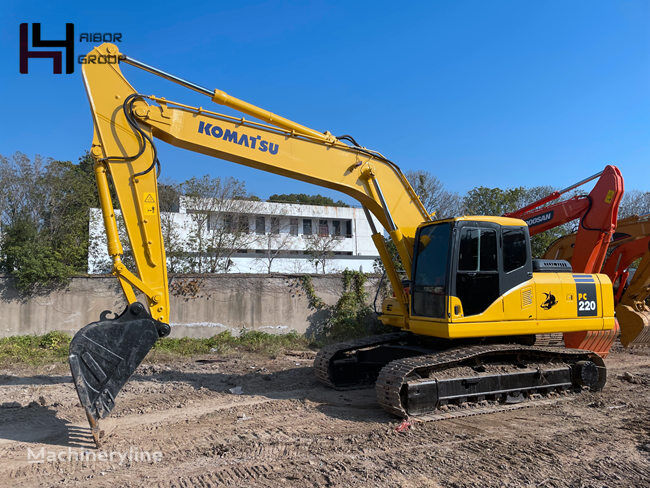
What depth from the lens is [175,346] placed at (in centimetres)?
1093

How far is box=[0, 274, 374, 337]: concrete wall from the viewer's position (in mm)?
11062

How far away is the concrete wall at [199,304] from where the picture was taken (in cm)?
1106

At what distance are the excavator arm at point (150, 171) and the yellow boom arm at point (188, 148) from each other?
12mm

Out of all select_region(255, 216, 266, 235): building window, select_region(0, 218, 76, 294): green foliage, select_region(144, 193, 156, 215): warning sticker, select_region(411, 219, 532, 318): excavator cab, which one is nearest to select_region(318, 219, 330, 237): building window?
select_region(255, 216, 266, 235): building window

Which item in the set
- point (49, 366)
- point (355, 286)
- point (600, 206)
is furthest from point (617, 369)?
point (49, 366)

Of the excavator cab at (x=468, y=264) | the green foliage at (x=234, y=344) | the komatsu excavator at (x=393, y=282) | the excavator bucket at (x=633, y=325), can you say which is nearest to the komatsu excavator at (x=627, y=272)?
the excavator bucket at (x=633, y=325)

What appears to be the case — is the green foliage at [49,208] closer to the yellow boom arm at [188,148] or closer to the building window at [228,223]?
the building window at [228,223]

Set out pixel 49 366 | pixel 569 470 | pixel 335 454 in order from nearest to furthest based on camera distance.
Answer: pixel 569 470, pixel 335 454, pixel 49 366

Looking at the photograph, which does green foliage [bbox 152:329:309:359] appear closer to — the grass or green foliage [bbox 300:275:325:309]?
the grass

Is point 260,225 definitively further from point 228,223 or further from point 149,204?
point 149,204

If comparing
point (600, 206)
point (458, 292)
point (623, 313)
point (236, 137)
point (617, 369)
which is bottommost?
point (617, 369)

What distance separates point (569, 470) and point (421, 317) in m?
2.52

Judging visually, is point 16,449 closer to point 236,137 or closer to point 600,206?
point 236,137

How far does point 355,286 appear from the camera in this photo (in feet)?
43.6
